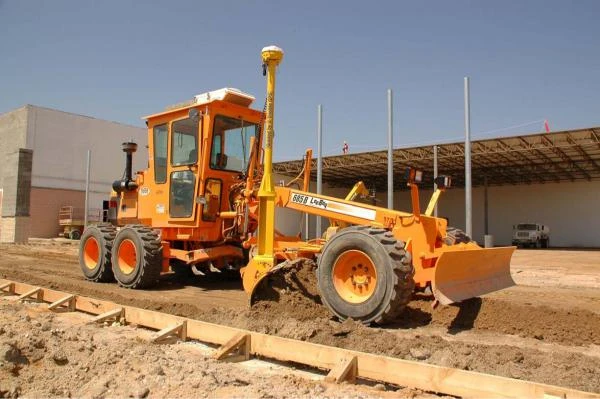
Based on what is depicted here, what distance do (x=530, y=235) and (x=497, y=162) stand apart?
783 cm

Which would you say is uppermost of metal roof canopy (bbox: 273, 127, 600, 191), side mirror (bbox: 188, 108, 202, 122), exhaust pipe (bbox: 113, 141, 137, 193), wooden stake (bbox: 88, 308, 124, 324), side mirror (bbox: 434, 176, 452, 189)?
metal roof canopy (bbox: 273, 127, 600, 191)

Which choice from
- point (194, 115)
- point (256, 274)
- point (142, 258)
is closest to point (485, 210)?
point (194, 115)

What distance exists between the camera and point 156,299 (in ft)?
28.4

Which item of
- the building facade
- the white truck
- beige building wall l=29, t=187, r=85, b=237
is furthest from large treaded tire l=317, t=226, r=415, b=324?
the white truck

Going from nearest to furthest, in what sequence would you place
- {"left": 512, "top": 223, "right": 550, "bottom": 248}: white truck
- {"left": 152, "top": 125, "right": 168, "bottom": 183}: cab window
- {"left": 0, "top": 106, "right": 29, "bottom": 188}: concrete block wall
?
{"left": 152, "top": 125, "right": 168, "bottom": 183}: cab window → {"left": 0, "top": 106, "right": 29, "bottom": 188}: concrete block wall → {"left": 512, "top": 223, "right": 550, "bottom": 248}: white truck

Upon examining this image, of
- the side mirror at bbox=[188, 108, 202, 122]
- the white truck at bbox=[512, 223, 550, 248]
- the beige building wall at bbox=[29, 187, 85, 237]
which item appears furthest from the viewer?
the white truck at bbox=[512, 223, 550, 248]

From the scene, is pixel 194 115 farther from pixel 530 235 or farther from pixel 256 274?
pixel 530 235

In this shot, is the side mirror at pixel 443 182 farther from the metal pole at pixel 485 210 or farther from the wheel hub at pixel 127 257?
the metal pole at pixel 485 210

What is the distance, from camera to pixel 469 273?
6473 mm

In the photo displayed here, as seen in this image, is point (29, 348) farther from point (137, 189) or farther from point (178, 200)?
point (137, 189)

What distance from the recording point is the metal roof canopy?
27422mm

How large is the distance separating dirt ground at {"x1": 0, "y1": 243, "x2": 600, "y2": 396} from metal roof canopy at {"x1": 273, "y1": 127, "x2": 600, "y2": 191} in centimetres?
1980

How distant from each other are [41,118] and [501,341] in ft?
117

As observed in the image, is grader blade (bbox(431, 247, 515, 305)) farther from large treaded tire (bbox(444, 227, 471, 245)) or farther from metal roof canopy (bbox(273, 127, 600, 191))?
metal roof canopy (bbox(273, 127, 600, 191))
